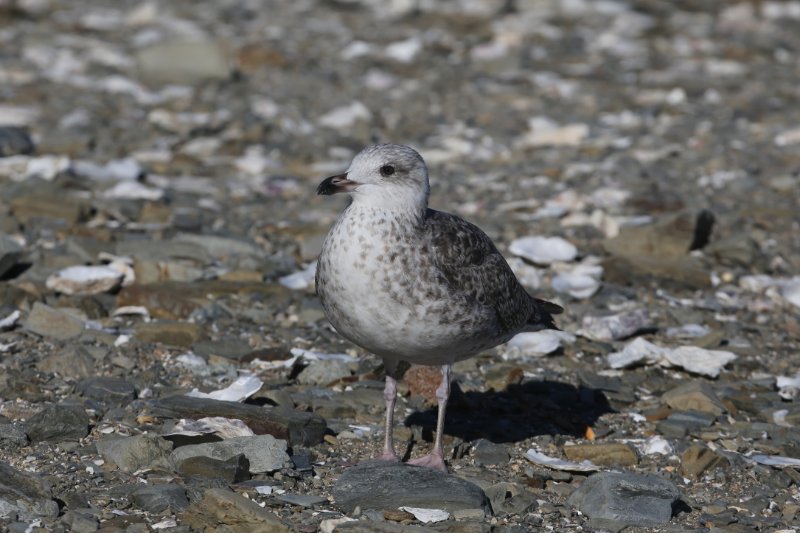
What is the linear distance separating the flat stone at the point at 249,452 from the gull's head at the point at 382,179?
121 centimetres

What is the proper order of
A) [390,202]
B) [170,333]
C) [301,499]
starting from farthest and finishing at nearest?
[170,333]
[390,202]
[301,499]

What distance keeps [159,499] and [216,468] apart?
1.38 feet

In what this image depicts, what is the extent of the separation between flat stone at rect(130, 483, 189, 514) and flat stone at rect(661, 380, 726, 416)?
10.3 feet

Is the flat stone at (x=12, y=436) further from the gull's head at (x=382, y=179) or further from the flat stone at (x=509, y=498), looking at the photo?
the flat stone at (x=509, y=498)

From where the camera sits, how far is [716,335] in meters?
8.18

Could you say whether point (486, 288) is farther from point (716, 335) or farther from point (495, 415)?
point (716, 335)

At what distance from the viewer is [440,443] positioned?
6020mm

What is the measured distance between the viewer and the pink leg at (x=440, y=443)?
5.96 meters

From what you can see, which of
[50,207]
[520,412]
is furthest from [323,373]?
[50,207]

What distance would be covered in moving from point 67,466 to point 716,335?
14.7 ft

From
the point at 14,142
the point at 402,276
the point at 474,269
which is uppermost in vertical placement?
the point at 402,276

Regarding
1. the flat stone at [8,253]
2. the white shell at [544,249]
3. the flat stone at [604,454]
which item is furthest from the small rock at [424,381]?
the flat stone at [8,253]

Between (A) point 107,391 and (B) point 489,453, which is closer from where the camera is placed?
(B) point 489,453

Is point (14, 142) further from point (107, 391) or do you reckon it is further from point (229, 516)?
point (229, 516)
